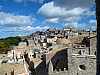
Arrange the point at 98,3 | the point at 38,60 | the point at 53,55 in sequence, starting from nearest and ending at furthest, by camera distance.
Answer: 1. the point at 98,3
2. the point at 53,55
3. the point at 38,60

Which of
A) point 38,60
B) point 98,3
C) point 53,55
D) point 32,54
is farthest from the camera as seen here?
point 32,54

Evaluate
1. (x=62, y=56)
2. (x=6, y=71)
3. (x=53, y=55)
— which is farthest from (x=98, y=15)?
(x=53, y=55)

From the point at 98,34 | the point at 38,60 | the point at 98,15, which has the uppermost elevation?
the point at 98,15

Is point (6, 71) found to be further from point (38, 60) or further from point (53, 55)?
point (38, 60)

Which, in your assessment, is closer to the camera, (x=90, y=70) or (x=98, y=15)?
(x=98, y=15)

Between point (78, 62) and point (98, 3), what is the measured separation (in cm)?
1406

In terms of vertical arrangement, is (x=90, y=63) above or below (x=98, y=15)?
below

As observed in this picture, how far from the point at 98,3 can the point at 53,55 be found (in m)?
20.0

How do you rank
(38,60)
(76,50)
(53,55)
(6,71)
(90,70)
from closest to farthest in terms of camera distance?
(90,70)
(6,71)
(76,50)
(53,55)
(38,60)

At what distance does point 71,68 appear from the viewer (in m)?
19.4

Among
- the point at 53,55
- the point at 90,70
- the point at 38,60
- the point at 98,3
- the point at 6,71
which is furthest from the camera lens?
the point at 38,60

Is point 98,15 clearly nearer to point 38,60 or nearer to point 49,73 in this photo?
point 49,73

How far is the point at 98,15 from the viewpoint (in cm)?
593

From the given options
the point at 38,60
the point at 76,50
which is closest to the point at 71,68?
the point at 76,50
